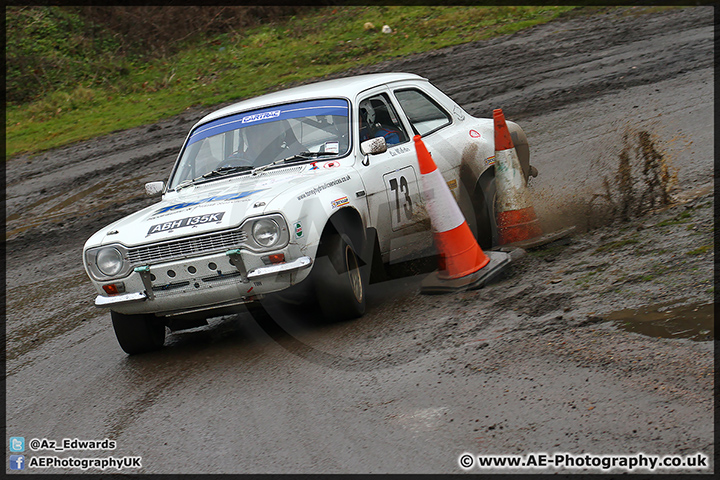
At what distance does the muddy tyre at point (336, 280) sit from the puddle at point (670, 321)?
5.65 ft

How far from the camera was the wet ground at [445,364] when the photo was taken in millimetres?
3754

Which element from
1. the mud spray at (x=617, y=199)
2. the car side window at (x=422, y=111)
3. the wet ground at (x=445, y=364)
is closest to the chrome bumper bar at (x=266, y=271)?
the wet ground at (x=445, y=364)

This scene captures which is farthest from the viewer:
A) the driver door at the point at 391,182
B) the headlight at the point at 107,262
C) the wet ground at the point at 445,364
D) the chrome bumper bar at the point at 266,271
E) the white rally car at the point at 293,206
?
the driver door at the point at 391,182

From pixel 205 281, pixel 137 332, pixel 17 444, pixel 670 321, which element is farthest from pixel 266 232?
pixel 670 321

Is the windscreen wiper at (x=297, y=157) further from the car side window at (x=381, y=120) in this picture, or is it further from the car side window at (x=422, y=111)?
the car side window at (x=422, y=111)

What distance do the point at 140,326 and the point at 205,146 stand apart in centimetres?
174

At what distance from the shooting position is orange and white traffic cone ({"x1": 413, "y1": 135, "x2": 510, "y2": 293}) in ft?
20.0

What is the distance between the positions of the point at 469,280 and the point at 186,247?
2.07 meters

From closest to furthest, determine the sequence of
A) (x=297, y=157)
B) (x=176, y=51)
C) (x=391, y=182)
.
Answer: (x=297, y=157), (x=391, y=182), (x=176, y=51)

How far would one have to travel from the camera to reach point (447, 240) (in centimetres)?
615

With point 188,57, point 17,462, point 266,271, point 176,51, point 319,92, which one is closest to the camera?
point 17,462

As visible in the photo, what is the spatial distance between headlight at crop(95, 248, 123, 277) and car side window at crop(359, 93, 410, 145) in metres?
2.17

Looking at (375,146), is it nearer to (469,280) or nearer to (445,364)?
(469,280)

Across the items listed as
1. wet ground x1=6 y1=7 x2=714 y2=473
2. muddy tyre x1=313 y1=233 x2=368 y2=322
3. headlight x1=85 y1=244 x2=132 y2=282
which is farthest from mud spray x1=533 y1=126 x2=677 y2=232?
headlight x1=85 y1=244 x2=132 y2=282
